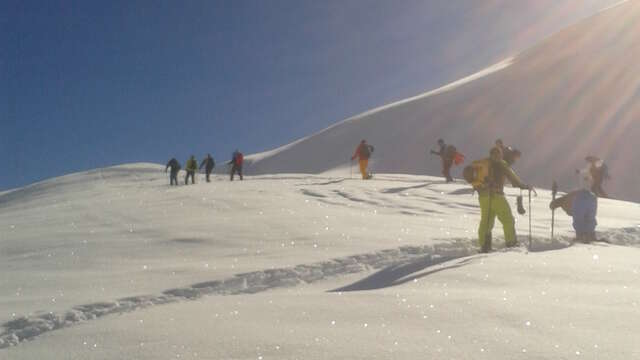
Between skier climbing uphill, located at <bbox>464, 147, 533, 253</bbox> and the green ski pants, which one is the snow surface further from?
skier climbing uphill, located at <bbox>464, 147, 533, 253</bbox>

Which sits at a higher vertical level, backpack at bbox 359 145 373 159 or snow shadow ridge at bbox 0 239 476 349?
backpack at bbox 359 145 373 159

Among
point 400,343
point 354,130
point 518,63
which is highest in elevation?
point 518,63

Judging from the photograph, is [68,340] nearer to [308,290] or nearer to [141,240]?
[308,290]

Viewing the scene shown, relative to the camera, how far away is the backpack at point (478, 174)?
9.22m

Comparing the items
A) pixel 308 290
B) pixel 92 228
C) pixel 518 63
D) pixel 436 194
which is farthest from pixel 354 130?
pixel 308 290

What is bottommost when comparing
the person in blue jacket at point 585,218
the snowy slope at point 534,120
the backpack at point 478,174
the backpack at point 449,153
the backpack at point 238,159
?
the person in blue jacket at point 585,218

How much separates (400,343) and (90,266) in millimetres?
4402

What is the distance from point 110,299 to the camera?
17.6 feet

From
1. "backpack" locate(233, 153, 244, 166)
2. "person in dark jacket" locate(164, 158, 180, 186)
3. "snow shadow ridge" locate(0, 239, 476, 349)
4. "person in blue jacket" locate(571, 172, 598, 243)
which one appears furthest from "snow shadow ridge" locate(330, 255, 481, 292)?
"person in dark jacket" locate(164, 158, 180, 186)

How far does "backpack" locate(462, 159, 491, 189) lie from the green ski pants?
7.3 inches

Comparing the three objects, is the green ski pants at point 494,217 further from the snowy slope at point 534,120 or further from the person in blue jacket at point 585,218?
the snowy slope at point 534,120

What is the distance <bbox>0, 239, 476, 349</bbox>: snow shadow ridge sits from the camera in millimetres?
4680

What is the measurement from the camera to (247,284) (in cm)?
623

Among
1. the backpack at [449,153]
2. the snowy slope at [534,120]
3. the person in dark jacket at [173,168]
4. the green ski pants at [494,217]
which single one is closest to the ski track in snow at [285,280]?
the green ski pants at [494,217]
